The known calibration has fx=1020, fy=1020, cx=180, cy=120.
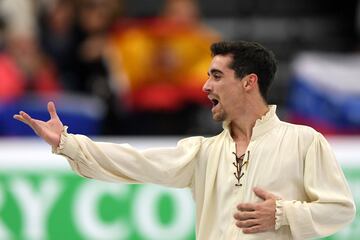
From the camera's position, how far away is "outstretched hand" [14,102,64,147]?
13.5 feet

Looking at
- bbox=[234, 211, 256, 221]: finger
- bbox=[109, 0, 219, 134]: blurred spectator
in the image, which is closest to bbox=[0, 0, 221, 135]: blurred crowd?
bbox=[109, 0, 219, 134]: blurred spectator

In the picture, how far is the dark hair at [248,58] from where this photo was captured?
4266 millimetres

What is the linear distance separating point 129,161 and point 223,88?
503 millimetres

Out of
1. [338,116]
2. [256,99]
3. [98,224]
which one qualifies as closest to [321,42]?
[338,116]

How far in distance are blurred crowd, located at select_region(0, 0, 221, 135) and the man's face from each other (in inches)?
177

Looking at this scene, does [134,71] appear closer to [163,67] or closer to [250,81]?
[163,67]

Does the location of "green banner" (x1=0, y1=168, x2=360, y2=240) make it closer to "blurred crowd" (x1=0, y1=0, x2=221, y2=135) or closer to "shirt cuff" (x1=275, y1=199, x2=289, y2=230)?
"blurred crowd" (x1=0, y1=0, x2=221, y2=135)

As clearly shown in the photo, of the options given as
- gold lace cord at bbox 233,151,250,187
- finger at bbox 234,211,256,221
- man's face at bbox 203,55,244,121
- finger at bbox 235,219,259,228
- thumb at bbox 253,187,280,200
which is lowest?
finger at bbox 235,219,259,228

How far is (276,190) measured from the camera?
13.9 ft

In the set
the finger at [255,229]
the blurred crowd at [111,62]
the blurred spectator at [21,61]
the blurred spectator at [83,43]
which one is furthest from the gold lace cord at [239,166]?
the blurred spectator at [21,61]

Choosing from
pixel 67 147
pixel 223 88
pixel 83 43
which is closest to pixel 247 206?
pixel 223 88

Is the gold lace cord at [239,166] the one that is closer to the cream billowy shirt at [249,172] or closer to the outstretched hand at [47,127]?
the cream billowy shirt at [249,172]

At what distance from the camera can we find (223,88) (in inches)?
169

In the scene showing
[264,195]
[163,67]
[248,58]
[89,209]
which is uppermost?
[163,67]
